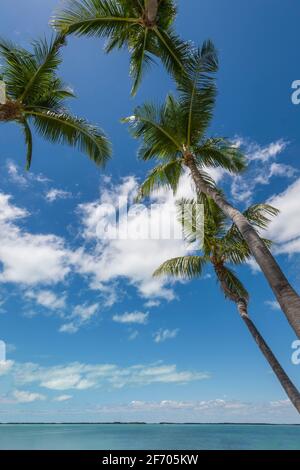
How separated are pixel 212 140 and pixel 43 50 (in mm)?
5294

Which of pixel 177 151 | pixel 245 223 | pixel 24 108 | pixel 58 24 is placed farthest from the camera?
pixel 177 151

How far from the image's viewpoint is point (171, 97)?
36.5 feet

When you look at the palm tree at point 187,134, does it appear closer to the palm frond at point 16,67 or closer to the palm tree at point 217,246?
the palm tree at point 217,246

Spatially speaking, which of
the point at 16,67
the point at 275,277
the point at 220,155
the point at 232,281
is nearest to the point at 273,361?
the point at 232,281

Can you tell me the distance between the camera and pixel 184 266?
12852mm

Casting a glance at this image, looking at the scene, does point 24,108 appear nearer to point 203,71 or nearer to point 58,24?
point 58,24

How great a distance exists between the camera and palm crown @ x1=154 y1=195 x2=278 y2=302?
12227 millimetres

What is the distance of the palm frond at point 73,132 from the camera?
9422 mm

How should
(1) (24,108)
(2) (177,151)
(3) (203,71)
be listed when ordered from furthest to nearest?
(2) (177,151) < (3) (203,71) < (1) (24,108)

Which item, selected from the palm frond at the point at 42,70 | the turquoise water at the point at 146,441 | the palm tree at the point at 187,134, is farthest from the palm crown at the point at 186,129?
the turquoise water at the point at 146,441

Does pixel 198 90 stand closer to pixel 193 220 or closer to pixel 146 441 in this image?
pixel 193 220
